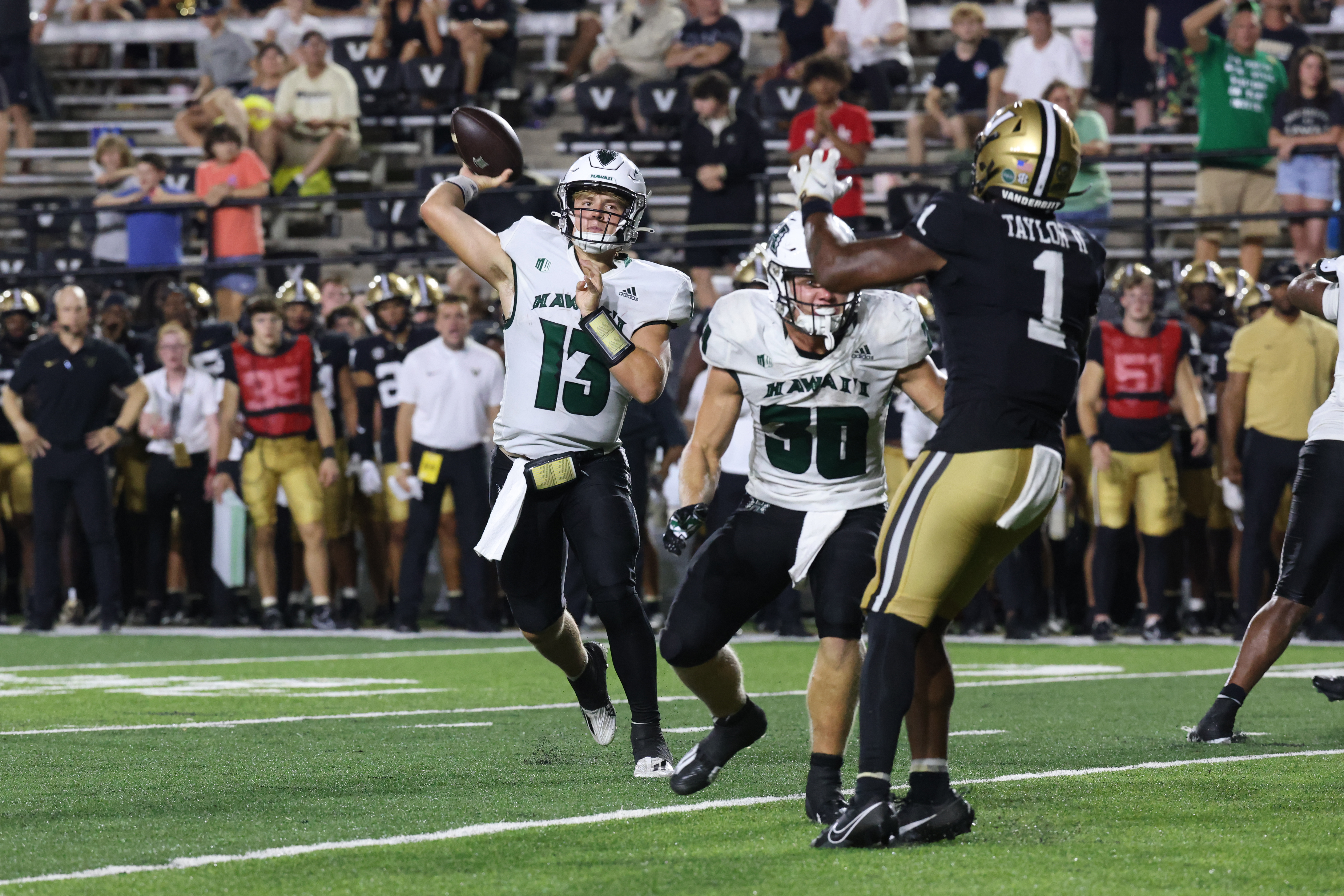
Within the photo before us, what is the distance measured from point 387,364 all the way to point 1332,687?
7.11 metres

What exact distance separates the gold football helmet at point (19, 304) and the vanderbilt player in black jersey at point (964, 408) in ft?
32.9

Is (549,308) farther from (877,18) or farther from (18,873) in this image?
(877,18)

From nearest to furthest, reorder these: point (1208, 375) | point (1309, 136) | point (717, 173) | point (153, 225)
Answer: point (1208, 375)
point (1309, 136)
point (717, 173)
point (153, 225)

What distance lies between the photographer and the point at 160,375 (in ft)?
41.3

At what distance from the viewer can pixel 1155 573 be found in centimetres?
1124

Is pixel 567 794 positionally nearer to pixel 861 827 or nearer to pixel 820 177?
pixel 861 827

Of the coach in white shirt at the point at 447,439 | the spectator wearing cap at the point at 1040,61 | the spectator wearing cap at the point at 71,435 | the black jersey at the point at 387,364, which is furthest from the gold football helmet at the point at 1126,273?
the spectator wearing cap at the point at 71,435

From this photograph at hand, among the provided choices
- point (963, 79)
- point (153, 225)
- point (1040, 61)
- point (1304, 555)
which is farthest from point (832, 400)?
point (153, 225)

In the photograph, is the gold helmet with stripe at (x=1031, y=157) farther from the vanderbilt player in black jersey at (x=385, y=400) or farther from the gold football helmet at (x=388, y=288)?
the gold football helmet at (x=388, y=288)

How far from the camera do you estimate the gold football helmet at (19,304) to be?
43.8 feet

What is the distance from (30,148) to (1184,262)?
38.5 feet

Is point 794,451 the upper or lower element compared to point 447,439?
upper

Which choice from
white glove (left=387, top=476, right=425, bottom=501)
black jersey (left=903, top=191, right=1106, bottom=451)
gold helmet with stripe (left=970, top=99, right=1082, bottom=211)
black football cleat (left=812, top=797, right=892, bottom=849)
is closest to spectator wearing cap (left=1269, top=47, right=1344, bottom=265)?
white glove (left=387, top=476, right=425, bottom=501)

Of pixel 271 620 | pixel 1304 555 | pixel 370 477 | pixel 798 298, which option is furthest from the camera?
pixel 370 477
